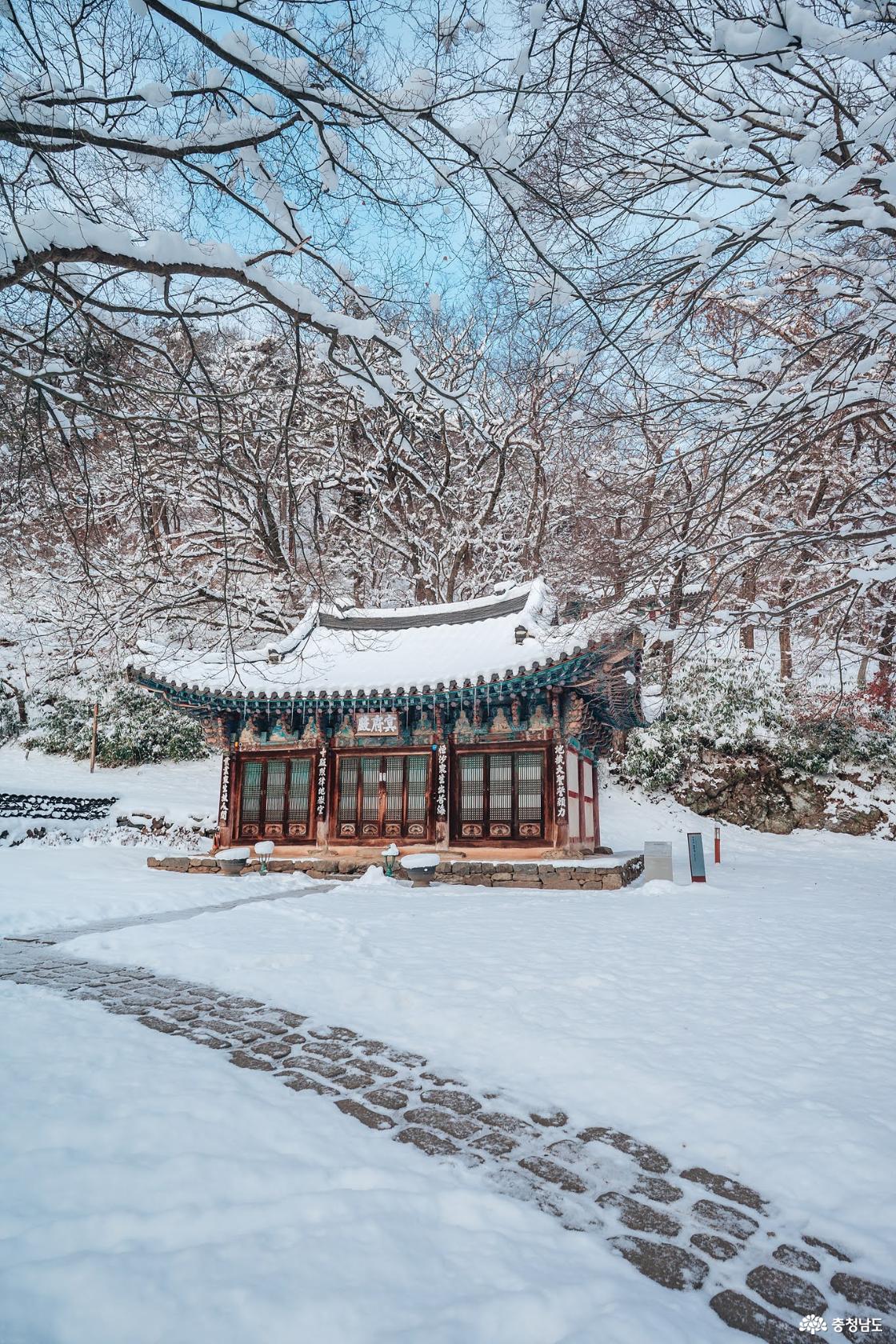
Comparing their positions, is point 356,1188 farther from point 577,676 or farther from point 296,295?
point 577,676

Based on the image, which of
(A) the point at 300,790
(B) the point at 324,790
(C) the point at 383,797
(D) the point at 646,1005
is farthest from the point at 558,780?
(D) the point at 646,1005

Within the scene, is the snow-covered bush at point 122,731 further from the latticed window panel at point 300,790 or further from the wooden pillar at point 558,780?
the wooden pillar at point 558,780

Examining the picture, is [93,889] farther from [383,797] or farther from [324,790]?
[383,797]

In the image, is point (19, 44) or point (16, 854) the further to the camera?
point (16, 854)

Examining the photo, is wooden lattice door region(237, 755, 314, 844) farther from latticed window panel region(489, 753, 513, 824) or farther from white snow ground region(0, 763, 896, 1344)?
white snow ground region(0, 763, 896, 1344)

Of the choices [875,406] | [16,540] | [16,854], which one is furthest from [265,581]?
[875,406]

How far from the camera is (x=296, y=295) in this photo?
4051 mm

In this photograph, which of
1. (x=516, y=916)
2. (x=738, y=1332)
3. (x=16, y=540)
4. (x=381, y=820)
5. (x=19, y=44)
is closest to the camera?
(x=738, y=1332)

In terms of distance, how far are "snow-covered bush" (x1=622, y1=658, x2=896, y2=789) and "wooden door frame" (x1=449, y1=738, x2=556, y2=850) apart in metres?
8.60

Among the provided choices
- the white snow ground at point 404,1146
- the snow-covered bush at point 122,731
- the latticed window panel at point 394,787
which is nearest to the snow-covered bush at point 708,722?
the latticed window panel at point 394,787

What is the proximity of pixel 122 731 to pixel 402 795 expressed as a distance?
553 inches

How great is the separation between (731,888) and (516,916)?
15.4 feet

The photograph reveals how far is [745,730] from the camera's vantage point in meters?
20.9

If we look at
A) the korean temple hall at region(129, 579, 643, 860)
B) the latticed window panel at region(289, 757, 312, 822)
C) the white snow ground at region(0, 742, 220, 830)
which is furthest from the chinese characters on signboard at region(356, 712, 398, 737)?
the white snow ground at region(0, 742, 220, 830)
